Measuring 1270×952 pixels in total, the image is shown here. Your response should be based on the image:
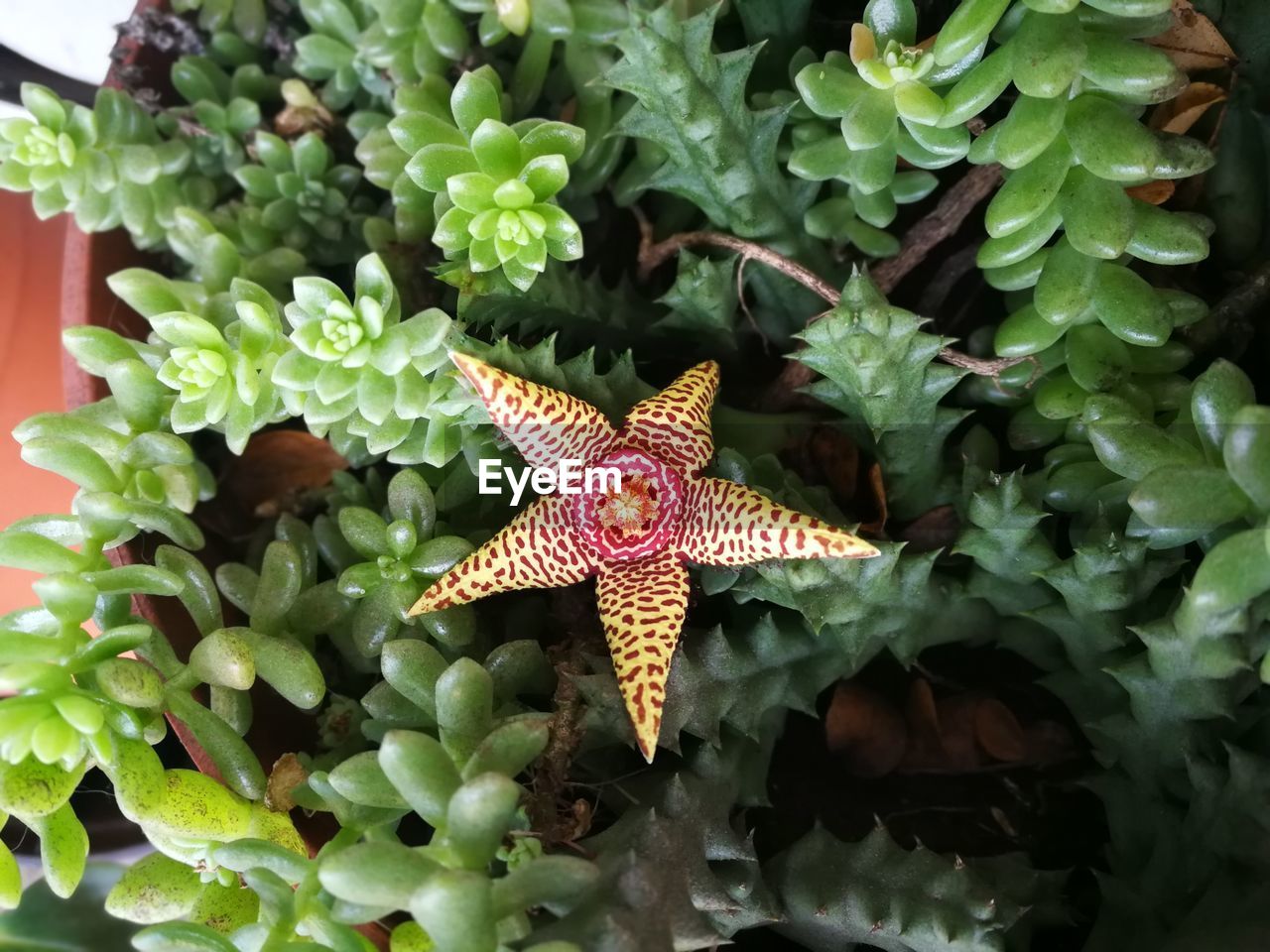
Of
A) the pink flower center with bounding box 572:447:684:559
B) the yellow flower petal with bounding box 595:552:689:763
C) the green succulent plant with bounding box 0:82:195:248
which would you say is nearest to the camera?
the yellow flower petal with bounding box 595:552:689:763

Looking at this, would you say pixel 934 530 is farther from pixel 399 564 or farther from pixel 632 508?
pixel 399 564

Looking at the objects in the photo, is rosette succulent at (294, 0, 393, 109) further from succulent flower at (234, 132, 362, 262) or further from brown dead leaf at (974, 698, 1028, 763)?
brown dead leaf at (974, 698, 1028, 763)

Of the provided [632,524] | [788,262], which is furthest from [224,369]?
[788,262]

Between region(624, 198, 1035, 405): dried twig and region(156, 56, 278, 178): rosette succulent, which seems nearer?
region(624, 198, 1035, 405): dried twig

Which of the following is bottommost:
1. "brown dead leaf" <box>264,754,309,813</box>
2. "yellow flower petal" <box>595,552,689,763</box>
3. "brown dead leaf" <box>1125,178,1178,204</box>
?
"brown dead leaf" <box>264,754,309,813</box>

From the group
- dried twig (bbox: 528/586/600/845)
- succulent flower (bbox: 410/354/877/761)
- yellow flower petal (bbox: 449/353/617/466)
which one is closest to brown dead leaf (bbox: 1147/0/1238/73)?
succulent flower (bbox: 410/354/877/761)

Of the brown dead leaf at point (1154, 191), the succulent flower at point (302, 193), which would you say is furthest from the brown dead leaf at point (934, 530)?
the succulent flower at point (302, 193)

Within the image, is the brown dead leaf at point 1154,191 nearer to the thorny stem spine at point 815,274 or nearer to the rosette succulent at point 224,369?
the thorny stem spine at point 815,274

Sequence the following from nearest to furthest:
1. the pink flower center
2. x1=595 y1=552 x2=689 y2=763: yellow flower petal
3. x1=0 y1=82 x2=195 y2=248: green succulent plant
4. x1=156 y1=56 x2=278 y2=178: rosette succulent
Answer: x1=595 y1=552 x2=689 y2=763: yellow flower petal
the pink flower center
x1=0 y1=82 x2=195 y2=248: green succulent plant
x1=156 y1=56 x2=278 y2=178: rosette succulent
